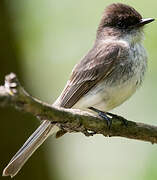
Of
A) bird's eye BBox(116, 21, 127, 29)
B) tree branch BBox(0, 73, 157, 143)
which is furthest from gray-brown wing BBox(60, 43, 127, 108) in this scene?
tree branch BBox(0, 73, 157, 143)

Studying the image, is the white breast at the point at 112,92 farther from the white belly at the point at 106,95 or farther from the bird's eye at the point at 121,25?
the bird's eye at the point at 121,25

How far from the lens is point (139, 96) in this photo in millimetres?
6664

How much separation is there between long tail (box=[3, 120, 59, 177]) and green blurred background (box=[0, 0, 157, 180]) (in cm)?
26

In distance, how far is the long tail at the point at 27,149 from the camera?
4051 millimetres

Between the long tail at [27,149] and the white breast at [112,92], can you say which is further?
the white breast at [112,92]

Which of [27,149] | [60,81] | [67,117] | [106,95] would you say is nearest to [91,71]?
[106,95]

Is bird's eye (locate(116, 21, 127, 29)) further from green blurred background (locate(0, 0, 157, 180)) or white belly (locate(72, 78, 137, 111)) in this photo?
white belly (locate(72, 78, 137, 111))

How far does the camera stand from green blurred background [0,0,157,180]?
15.0ft

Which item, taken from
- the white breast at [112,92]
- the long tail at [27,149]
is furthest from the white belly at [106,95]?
the long tail at [27,149]

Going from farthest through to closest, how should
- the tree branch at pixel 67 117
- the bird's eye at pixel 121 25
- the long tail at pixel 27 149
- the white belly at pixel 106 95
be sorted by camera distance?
the bird's eye at pixel 121 25, the white belly at pixel 106 95, the long tail at pixel 27 149, the tree branch at pixel 67 117

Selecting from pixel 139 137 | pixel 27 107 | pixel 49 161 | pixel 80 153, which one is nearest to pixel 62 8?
pixel 80 153

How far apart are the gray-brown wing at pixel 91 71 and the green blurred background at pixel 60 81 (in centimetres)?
39

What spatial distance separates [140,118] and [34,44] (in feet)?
5.27

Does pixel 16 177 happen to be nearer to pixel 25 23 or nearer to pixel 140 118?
pixel 25 23
